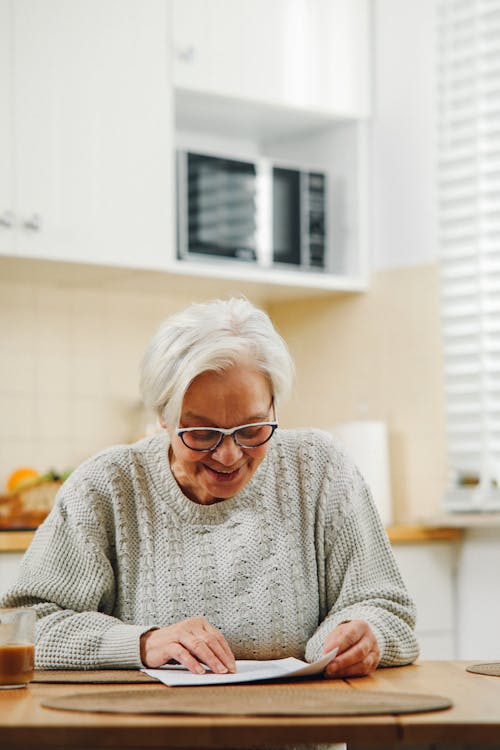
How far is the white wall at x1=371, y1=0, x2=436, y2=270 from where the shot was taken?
3389 millimetres

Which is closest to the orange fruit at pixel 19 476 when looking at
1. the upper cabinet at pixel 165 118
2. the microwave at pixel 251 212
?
the upper cabinet at pixel 165 118

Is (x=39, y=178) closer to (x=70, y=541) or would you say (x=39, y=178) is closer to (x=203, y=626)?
(x=70, y=541)

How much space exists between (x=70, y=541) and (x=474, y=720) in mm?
755

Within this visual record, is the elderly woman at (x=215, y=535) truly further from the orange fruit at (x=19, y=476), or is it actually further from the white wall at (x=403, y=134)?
the white wall at (x=403, y=134)

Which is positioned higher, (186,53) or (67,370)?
(186,53)

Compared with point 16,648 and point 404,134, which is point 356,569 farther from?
point 404,134

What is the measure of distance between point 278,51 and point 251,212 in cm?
44

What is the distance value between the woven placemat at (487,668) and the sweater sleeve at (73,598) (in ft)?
1.46

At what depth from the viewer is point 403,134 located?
136 inches

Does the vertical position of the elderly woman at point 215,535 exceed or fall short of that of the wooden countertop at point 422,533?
it exceeds it

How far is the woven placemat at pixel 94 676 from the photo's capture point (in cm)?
161

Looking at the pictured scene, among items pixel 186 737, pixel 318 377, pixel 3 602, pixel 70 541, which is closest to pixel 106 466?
pixel 70 541

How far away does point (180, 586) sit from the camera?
1.88 m

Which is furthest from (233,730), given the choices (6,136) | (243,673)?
(6,136)
